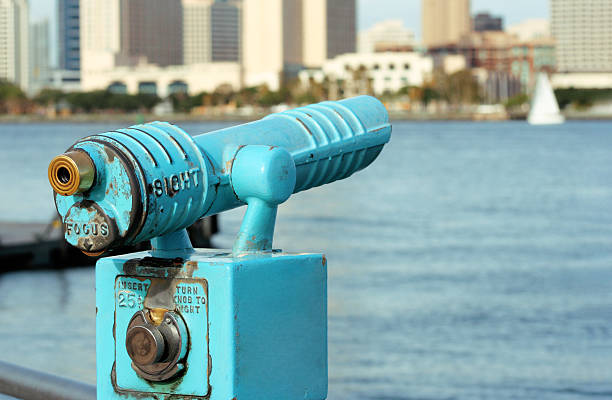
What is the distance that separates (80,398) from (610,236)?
4207 cm

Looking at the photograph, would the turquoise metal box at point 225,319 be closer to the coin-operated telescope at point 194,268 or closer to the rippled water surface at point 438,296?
the coin-operated telescope at point 194,268

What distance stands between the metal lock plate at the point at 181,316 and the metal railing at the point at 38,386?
1.01 feet

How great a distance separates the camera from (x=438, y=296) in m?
27.5

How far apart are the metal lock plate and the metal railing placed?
0.31m

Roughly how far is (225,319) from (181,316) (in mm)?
111

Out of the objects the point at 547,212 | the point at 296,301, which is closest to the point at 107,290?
the point at 296,301

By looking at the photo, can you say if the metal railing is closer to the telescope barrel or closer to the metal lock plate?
the metal lock plate

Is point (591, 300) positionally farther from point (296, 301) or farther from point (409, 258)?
point (296, 301)

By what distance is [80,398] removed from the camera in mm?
2639

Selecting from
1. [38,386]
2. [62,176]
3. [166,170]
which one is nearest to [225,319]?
[166,170]

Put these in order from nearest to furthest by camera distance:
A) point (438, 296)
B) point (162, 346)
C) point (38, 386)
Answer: point (162, 346)
point (38, 386)
point (438, 296)

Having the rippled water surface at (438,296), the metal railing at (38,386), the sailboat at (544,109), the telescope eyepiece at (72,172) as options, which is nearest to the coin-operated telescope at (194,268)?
the telescope eyepiece at (72,172)

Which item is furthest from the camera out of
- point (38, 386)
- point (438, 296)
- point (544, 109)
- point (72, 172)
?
point (544, 109)

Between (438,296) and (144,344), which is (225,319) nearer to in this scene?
(144,344)
